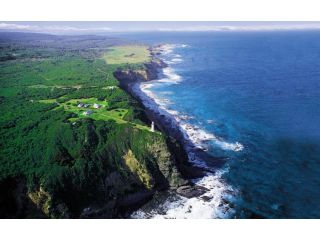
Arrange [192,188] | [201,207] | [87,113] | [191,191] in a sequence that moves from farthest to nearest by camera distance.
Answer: [87,113] → [192,188] → [191,191] → [201,207]

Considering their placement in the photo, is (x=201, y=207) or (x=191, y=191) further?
(x=191, y=191)

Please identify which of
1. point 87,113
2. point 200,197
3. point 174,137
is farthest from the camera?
point 174,137

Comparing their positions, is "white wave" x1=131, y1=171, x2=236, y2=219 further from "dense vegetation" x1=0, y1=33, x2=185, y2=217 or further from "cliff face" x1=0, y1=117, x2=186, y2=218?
"dense vegetation" x1=0, y1=33, x2=185, y2=217

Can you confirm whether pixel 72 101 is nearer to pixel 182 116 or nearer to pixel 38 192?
pixel 182 116

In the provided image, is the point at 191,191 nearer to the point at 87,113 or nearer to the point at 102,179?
the point at 102,179

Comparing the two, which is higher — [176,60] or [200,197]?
[176,60]

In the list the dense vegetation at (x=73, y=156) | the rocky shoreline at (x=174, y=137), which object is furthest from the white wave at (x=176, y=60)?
the dense vegetation at (x=73, y=156)

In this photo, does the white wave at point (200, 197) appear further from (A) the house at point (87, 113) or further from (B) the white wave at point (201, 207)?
(A) the house at point (87, 113)

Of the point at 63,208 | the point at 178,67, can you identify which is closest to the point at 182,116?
the point at 63,208

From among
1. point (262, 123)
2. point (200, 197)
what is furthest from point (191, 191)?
point (262, 123)
